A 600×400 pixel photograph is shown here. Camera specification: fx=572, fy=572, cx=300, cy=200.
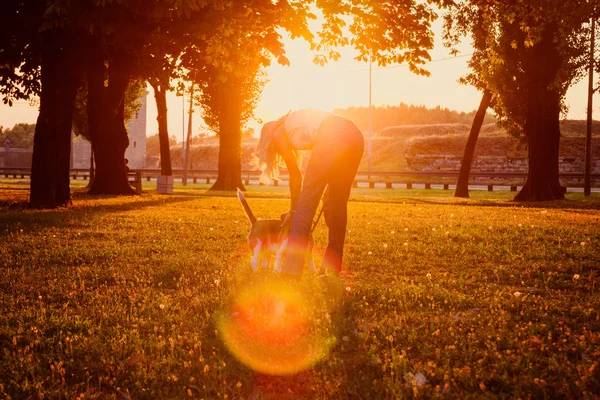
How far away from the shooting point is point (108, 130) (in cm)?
2295

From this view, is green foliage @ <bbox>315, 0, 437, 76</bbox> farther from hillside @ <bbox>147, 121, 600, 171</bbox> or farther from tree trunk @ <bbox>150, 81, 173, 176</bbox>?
hillside @ <bbox>147, 121, 600, 171</bbox>

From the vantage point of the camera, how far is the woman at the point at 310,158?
596 cm

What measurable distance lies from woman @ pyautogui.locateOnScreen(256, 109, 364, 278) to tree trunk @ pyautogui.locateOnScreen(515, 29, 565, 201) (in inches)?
828

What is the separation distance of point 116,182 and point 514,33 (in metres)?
18.4

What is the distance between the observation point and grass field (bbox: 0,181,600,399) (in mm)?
3764

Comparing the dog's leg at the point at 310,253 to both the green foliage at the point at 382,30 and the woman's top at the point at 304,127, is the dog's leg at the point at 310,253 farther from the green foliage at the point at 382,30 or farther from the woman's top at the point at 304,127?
the green foliage at the point at 382,30

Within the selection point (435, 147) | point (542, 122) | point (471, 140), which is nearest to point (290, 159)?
point (542, 122)

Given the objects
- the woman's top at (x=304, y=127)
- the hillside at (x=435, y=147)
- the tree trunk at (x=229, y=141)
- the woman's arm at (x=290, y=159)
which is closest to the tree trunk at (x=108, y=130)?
the tree trunk at (x=229, y=141)

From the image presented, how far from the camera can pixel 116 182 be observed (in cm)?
2383

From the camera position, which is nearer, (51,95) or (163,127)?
(51,95)

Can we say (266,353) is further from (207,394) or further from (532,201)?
(532,201)

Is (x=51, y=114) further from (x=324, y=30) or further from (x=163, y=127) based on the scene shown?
(x=163, y=127)

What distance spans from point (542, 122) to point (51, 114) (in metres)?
19.7

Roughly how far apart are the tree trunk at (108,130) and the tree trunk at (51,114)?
496cm
